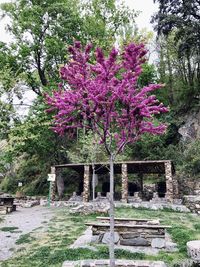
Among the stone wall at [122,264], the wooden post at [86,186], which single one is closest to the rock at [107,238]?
the stone wall at [122,264]

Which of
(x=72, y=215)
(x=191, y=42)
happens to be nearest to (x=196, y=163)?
(x=191, y=42)

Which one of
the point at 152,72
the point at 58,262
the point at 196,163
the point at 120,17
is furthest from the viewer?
the point at 152,72

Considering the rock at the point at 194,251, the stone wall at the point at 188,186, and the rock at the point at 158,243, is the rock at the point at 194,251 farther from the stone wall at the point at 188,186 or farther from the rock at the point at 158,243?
the stone wall at the point at 188,186

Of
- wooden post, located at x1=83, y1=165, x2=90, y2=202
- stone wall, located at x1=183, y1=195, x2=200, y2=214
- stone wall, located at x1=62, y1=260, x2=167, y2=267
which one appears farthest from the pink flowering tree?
wooden post, located at x1=83, y1=165, x2=90, y2=202

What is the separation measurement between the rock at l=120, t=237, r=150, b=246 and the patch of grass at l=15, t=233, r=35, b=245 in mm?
2858

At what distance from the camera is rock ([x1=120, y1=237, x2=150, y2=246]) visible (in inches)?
282

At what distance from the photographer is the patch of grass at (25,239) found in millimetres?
7963

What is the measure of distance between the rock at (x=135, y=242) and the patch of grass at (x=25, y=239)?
2858 millimetres

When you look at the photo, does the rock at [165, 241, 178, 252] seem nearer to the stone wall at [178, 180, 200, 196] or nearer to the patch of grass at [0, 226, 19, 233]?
the patch of grass at [0, 226, 19, 233]

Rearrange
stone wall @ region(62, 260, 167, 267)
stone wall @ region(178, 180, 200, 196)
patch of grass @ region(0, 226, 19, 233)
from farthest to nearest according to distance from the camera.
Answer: stone wall @ region(178, 180, 200, 196) → patch of grass @ region(0, 226, 19, 233) → stone wall @ region(62, 260, 167, 267)

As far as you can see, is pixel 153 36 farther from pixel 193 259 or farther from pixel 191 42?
pixel 193 259

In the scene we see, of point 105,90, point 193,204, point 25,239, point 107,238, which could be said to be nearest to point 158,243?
point 107,238

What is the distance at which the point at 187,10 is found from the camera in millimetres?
22703

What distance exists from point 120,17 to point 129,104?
87.8 ft
